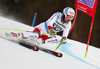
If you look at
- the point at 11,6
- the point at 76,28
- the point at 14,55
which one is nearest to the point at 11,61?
the point at 14,55

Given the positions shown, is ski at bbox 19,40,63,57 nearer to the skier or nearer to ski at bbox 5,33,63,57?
ski at bbox 5,33,63,57

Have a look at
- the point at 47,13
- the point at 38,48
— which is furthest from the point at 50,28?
the point at 47,13

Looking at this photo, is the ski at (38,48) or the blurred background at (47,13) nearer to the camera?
the ski at (38,48)

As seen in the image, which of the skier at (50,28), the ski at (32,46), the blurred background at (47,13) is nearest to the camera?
the ski at (32,46)

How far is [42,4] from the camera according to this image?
911 centimetres

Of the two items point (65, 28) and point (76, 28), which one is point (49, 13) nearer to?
point (76, 28)

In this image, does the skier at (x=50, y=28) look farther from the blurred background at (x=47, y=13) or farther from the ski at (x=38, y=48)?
the blurred background at (x=47, y=13)

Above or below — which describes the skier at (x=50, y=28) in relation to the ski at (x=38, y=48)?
above

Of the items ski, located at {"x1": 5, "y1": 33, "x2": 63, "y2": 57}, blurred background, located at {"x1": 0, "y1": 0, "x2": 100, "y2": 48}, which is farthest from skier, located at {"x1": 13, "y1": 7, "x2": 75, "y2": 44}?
blurred background, located at {"x1": 0, "y1": 0, "x2": 100, "y2": 48}

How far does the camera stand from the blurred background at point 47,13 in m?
8.26

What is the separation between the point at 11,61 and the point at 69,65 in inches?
39.0

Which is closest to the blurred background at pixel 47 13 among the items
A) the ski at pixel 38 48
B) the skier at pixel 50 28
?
the skier at pixel 50 28

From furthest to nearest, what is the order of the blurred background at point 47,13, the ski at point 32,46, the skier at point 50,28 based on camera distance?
the blurred background at point 47,13, the skier at point 50,28, the ski at point 32,46

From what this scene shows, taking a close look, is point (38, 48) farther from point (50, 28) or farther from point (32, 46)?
point (50, 28)
